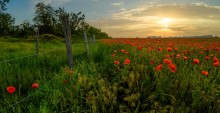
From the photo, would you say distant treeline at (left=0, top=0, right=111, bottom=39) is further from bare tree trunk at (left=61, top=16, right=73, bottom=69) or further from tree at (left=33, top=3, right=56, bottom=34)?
bare tree trunk at (left=61, top=16, right=73, bottom=69)

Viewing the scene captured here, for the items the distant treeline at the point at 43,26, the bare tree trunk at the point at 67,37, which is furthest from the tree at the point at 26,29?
the bare tree trunk at the point at 67,37

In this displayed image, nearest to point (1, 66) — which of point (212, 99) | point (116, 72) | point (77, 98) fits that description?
point (116, 72)

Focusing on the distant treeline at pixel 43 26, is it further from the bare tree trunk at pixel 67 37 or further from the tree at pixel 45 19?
the bare tree trunk at pixel 67 37

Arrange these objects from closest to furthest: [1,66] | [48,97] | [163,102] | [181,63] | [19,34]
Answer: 1. [48,97]
2. [163,102]
3. [181,63]
4. [1,66]
5. [19,34]

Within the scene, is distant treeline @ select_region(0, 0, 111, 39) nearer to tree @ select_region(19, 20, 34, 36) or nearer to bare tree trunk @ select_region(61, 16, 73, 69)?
tree @ select_region(19, 20, 34, 36)

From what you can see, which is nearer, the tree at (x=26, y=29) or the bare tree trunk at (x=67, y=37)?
the bare tree trunk at (x=67, y=37)

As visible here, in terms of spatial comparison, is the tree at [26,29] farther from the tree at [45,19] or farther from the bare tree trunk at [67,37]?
the bare tree trunk at [67,37]

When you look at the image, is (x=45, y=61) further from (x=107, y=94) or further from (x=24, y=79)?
(x=107, y=94)

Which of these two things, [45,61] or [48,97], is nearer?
[48,97]

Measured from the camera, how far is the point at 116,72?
5465 millimetres

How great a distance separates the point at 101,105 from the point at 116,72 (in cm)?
164

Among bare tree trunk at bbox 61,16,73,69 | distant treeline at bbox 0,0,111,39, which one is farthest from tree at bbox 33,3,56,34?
bare tree trunk at bbox 61,16,73,69

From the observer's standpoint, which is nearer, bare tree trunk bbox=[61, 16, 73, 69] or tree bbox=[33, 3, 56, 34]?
bare tree trunk bbox=[61, 16, 73, 69]

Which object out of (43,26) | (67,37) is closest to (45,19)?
(43,26)
